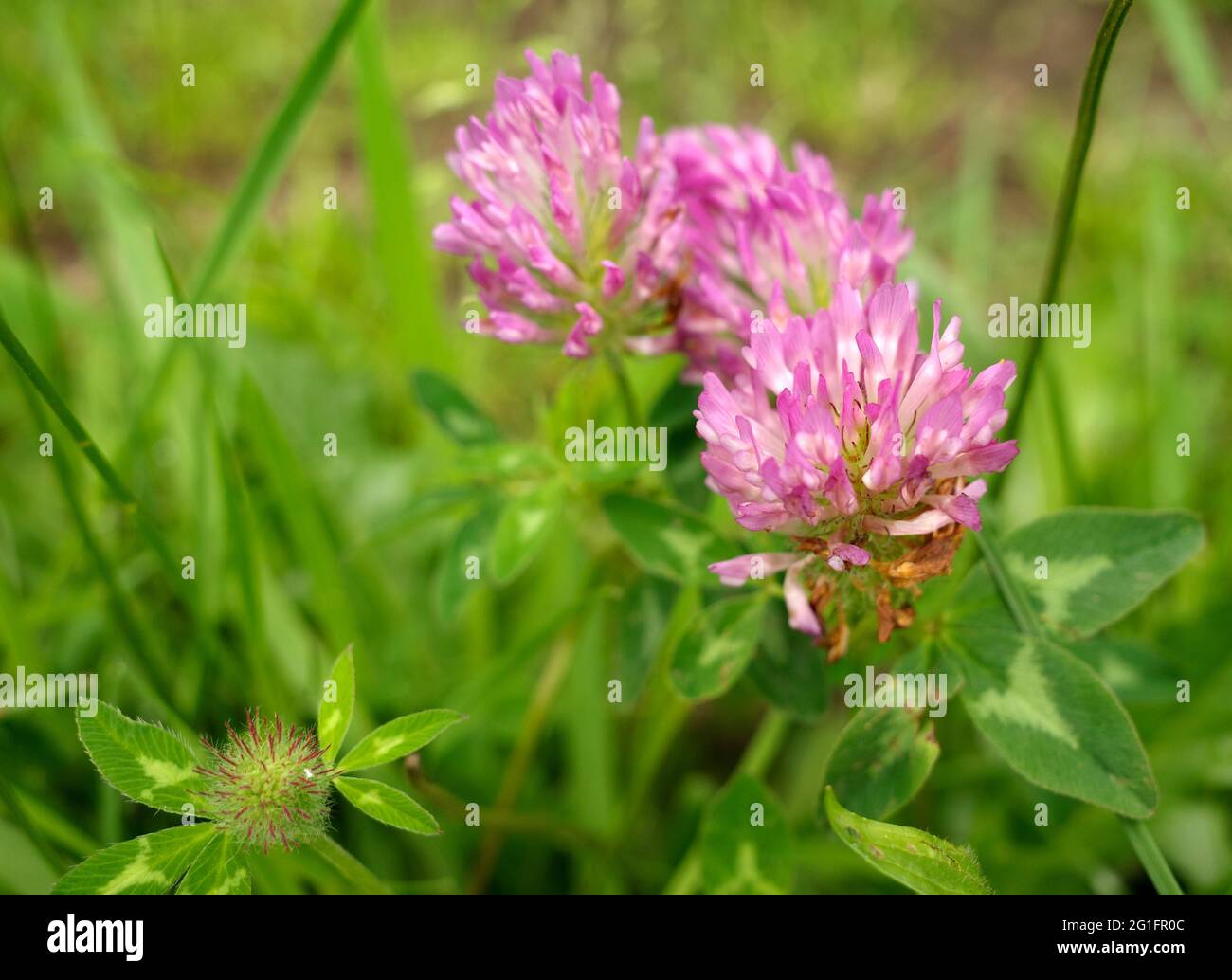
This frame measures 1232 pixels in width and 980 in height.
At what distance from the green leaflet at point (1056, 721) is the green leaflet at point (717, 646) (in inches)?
8.9

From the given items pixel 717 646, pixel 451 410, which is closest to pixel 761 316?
pixel 717 646

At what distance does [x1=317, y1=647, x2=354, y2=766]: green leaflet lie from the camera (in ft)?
3.14

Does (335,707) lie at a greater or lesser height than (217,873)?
greater

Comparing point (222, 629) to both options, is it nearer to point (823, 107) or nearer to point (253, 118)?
point (253, 118)

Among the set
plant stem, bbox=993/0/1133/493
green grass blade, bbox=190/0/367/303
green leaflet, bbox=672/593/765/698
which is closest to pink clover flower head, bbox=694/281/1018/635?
green leaflet, bbox=672/593/765/698

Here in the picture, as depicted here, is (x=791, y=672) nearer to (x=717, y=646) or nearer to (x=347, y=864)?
(x=717, y=646)

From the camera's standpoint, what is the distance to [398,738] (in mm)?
976

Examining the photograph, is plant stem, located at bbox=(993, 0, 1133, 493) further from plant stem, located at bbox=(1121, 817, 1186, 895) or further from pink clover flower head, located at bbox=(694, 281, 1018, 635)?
plant stem, located at bbox=(1121, 817, 1186, 895)

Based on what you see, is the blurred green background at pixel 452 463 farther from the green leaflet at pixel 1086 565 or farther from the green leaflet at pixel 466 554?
the green leaflet at pixel 1086 565

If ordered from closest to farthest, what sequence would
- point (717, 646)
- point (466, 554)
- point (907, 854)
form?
point (907, 854), point (717, 646), point (466, 554)

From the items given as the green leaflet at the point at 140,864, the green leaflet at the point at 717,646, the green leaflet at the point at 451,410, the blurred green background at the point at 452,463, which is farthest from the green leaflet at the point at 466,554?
the green leaflet at the point at 140,864

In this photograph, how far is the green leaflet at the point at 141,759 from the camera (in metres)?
0.95

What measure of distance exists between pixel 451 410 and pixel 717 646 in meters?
0.57
